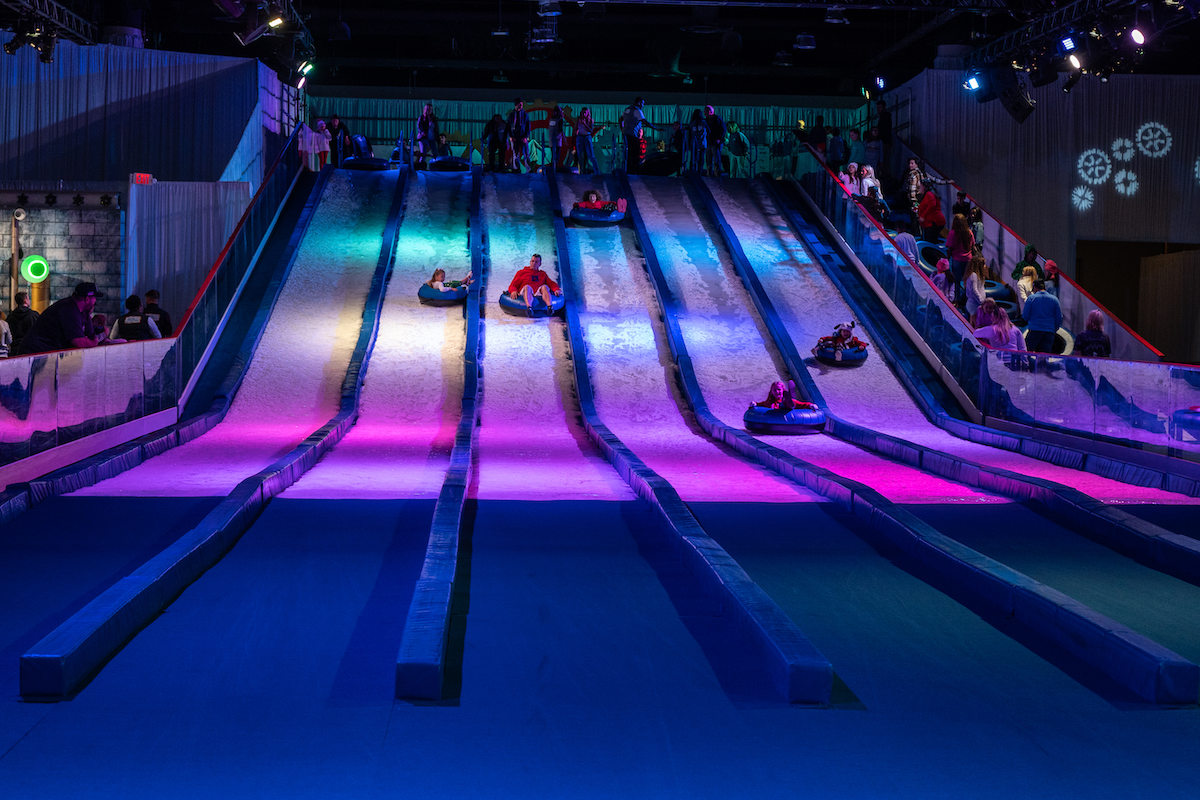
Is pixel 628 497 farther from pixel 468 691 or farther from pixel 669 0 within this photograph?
pixel 669 0

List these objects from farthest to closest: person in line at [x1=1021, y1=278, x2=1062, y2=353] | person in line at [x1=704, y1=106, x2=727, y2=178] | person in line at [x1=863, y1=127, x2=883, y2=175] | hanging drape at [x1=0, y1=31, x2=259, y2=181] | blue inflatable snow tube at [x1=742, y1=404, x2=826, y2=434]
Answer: person in line at [x1=704, y1=106, x2=727, y2=178] → person in line at [x1=863, y1=127, x2=883, y2=175] → hanging drape at [x1=0, y1=31, x2=259, y2=181] → person in line at [x1=1021, y1=278, x2=1062, y2=353] → blue inflatable snow tube at [x1=742, y1=404, x2=826, y2=434]

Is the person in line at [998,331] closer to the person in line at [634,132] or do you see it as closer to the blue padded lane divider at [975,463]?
the blue padded lane divider at [975,463]

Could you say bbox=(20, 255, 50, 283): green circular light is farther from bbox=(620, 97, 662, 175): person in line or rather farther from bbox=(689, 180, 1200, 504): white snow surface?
bbox=(620, 97, 662, 175): person in line

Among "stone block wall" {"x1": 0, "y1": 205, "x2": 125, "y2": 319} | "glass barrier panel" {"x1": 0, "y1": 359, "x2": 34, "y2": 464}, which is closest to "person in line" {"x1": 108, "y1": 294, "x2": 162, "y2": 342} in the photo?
"glass barrier panel" {"x1": 0, "y1": 359, "x2": 34, "y2": 464}

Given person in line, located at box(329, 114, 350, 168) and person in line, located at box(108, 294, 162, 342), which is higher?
person in line, located at box(329, 114, 350, 168)

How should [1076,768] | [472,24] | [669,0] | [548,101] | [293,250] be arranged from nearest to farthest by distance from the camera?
[1076,768]
[293,250]
[669,0]
[472,24]
[548,101]

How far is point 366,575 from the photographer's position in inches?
187

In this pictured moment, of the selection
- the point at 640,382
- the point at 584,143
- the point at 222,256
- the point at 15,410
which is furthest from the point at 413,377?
the point at 584,143

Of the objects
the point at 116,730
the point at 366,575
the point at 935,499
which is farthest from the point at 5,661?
the point at 935,499

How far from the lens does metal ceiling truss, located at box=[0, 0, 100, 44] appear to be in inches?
566

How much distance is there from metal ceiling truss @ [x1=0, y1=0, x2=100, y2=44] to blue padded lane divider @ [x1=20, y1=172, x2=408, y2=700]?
1035 centimetres

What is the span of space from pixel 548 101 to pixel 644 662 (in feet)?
83.2

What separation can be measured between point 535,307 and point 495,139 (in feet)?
29.2

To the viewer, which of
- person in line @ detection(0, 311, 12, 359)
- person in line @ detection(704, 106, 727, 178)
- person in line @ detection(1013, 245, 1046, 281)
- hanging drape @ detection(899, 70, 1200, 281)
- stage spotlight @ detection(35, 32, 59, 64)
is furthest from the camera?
person in line @ detection(704, 106, 727, 178)
